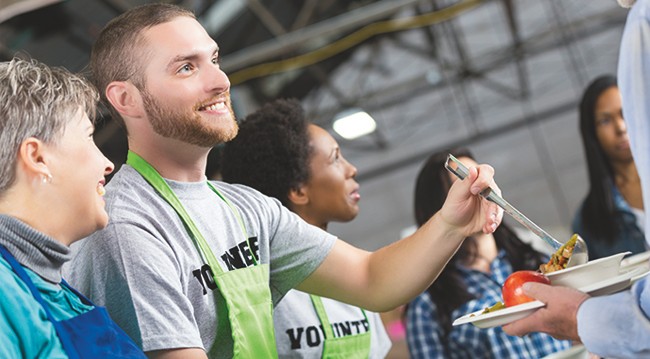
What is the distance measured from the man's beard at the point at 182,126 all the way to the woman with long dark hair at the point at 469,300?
3.81 feet

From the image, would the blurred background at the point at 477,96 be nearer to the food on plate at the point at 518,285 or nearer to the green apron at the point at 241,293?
the green apron at the point at 241,293

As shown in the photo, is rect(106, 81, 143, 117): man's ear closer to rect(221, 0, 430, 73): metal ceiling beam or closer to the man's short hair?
the man's short hair

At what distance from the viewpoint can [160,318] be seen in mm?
1306

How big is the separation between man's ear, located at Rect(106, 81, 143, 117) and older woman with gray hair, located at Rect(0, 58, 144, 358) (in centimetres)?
21

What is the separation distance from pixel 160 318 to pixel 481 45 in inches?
446

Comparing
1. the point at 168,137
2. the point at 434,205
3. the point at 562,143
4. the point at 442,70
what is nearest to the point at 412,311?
the point at 434,205

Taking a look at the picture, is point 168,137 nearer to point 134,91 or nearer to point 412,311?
point 134,91

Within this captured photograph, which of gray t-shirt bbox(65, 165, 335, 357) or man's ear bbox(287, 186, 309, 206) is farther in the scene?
man's ear bbox(287, 186, 309, 206)

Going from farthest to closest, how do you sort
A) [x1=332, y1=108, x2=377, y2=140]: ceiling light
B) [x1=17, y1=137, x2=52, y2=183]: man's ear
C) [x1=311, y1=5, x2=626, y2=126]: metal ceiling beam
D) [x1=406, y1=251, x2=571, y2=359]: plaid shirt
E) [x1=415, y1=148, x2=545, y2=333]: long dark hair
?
[x1=311, y1=5, x2=626, y2=126]: metal ceiling beam → [x1=332, y1=108, x2=377, y2=140]: ceiling light → [x1=415, y1=148, x2=545, y2=333]: long dark hair → [x1=406, y1=251, x2=571, y2=359]: plaid shirt → [x1=17, y1=137, x2=52, y2=183]: man's ear

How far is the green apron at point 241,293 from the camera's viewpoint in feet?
4.76

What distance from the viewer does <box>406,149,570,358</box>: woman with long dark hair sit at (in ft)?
7.81

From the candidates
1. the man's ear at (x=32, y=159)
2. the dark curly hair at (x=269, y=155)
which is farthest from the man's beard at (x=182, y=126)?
the dark curly hair at (x=269, y=155)

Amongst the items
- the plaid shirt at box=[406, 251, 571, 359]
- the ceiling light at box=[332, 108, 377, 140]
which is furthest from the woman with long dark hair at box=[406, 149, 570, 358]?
the ceiling light at box=[332, 108, 377, 140]

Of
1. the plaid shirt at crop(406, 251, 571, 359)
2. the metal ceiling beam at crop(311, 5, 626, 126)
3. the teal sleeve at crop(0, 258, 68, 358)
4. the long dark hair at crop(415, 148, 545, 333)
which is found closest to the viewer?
the teal sleeve at crop(0, 258, 68, 358)
